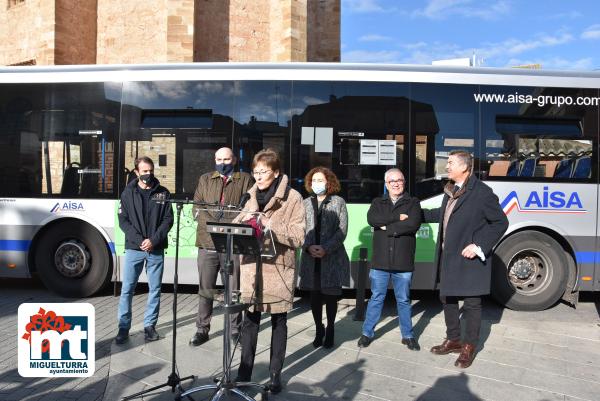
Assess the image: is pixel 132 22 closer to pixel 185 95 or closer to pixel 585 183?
pixel 185 95

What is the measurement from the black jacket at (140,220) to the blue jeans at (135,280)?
100 millimetres

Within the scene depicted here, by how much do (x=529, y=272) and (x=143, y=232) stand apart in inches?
203

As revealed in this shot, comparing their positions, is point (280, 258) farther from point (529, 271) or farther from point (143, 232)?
point (529, 271)

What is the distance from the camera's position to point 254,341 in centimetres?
377

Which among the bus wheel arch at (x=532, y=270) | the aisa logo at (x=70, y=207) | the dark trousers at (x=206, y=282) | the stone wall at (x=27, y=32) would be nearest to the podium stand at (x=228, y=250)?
the dark trousers at (x=206, y=282)

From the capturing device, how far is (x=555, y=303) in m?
6.87

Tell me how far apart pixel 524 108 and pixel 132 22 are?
14398mm

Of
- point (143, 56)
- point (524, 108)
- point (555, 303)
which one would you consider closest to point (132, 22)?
point (143, 56)

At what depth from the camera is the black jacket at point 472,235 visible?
4469 millimetres

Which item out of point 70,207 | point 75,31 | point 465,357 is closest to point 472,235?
point 465,357

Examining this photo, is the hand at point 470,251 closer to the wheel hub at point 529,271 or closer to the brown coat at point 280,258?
the brown coat at point 280,258

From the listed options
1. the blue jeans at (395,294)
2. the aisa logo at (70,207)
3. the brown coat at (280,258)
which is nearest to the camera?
the brown coat at (280,258)

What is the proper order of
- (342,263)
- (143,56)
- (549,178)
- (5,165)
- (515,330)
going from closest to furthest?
(342,263) → (515,330) → (549,178) → (5,165) → (143,56)

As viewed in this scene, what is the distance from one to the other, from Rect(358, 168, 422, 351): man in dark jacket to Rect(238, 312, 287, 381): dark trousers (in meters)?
1.58
